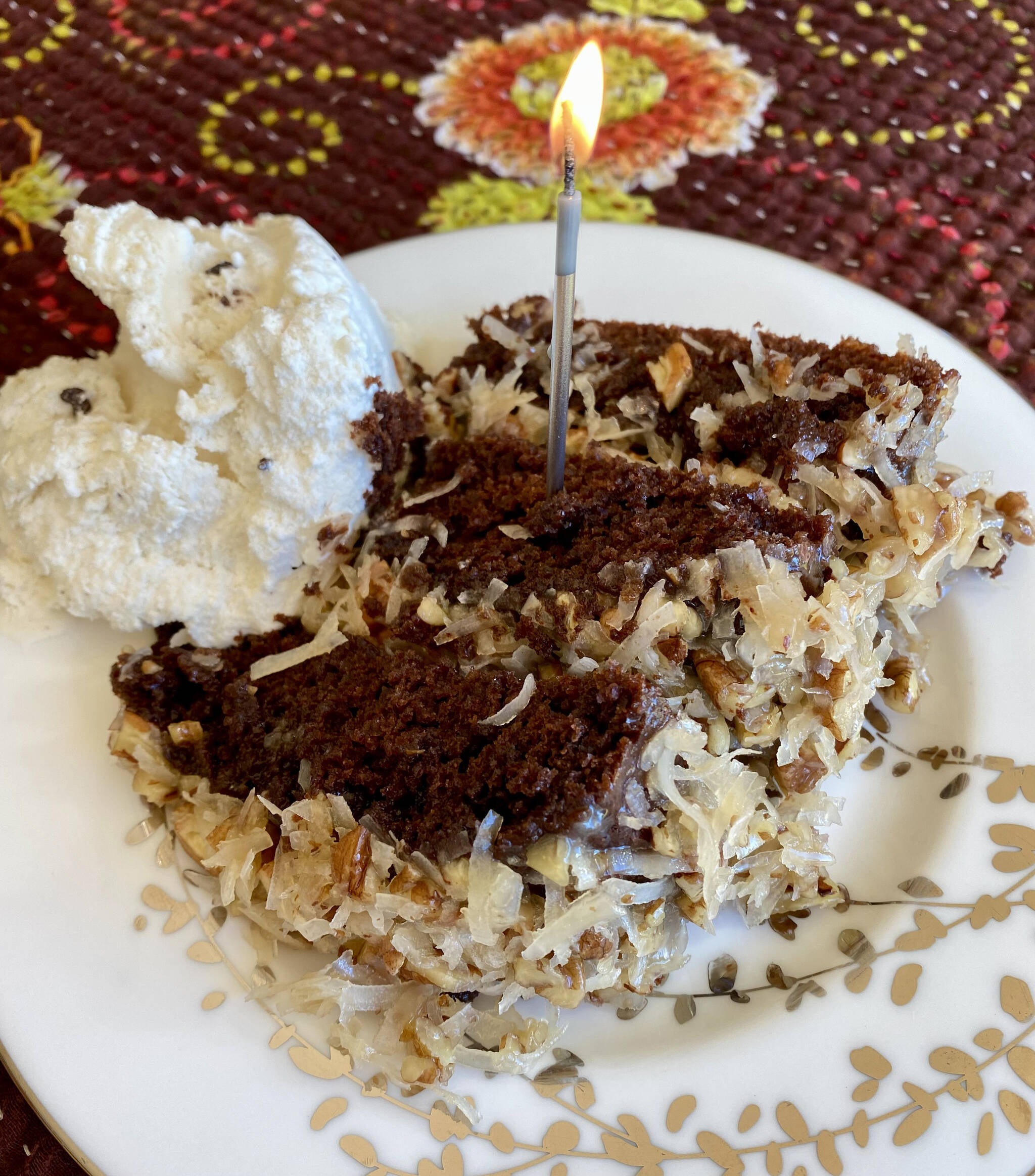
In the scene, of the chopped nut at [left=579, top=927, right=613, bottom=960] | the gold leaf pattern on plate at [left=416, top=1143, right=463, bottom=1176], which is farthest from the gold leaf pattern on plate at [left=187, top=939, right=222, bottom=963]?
the chopped nut at [left=579, top=927, right=613, bottom=960]

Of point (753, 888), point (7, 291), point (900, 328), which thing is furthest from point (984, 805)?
point (7, 291)

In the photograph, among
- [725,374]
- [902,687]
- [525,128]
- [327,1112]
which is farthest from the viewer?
[525,128]

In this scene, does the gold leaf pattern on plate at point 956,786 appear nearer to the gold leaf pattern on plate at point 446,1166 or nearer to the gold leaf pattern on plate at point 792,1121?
the gold leaf pattern on plate at point 792,1121

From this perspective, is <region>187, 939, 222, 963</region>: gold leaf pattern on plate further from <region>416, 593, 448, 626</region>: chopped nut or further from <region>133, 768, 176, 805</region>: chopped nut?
<region>416, 593, 448, 626</region>: chopped nut

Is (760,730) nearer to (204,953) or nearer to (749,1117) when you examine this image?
(749,1117)

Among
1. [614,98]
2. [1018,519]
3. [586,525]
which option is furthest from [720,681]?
[614,98]

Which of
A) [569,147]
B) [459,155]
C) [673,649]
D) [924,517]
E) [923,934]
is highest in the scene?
[569,147]

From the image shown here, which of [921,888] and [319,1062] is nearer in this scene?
[319,1062]
